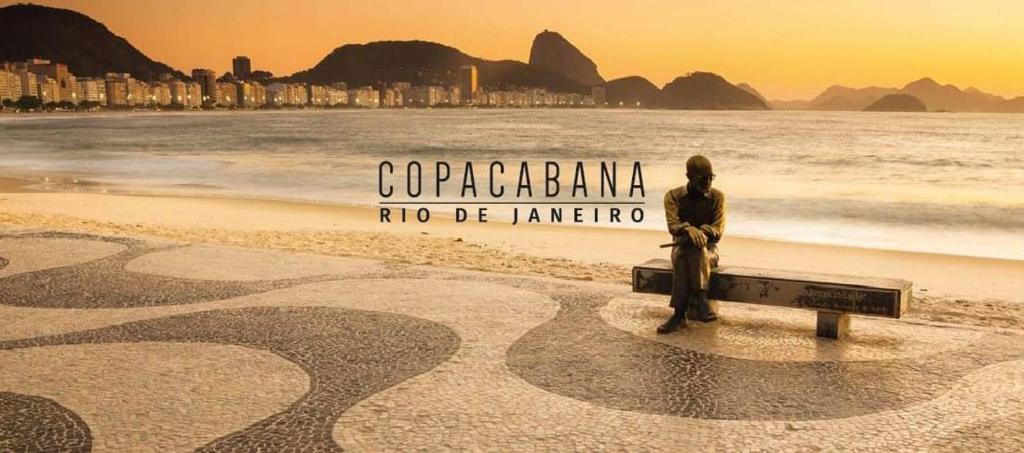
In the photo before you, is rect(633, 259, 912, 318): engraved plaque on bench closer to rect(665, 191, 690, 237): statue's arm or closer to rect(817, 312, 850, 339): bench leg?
rect(817, 312, 850, 339): bench leg

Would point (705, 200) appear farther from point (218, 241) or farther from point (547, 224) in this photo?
point (547, 224)

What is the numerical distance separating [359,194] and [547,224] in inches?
456

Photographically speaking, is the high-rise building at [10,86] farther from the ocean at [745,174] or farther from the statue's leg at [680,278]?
the statue's leg at [680,278]

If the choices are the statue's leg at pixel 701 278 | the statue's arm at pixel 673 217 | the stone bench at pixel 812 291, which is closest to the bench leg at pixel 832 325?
the stone bench at pixel 812 291

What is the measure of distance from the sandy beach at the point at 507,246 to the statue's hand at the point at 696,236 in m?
3.77

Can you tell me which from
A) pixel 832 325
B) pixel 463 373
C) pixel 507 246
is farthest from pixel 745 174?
pixel 463 373

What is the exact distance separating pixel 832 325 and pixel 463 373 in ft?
11.3

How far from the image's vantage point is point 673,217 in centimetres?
711

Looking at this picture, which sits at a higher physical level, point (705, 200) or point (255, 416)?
point (705, 200)

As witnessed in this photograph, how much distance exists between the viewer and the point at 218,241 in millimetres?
14500

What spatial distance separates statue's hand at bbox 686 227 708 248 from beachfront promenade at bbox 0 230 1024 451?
0.90 meters

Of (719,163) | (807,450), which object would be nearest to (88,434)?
(807,450)

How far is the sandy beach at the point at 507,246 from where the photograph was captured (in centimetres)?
1127

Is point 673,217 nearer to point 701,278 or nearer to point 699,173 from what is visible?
point 699,173
